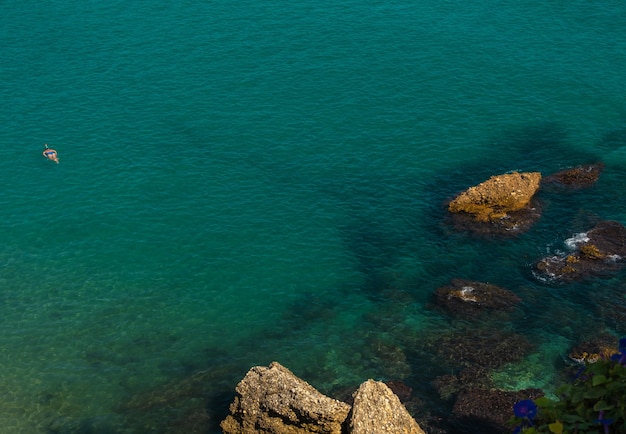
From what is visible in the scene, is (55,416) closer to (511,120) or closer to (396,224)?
(396,224)

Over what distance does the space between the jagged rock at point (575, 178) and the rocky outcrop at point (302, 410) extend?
4164 centimetres

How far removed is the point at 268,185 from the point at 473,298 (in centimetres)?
3018

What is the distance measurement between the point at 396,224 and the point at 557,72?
42.4 m

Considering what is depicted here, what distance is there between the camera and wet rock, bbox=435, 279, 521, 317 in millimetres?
65000

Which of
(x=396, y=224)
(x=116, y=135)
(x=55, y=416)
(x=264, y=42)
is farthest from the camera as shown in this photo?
(x=264, y=42)

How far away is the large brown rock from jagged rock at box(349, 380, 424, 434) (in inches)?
1251

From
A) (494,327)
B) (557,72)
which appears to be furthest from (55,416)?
(557,72)

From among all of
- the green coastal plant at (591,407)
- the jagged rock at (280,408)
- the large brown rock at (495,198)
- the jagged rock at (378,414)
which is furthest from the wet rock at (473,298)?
the green coastal plant at (591,407)

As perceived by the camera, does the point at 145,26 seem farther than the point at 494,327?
Yes

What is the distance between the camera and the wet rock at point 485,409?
5219 centimetres

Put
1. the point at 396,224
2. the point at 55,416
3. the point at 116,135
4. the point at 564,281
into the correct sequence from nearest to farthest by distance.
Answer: the point at 55,416 < the point at 564,281 < the point at 396,224 < the point at 116,135

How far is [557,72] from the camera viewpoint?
102688 mm

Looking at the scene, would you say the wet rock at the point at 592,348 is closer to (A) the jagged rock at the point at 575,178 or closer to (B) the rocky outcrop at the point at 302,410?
(B) the rocky outcrop at the point at 302,410

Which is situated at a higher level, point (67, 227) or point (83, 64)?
point (83, 64)
